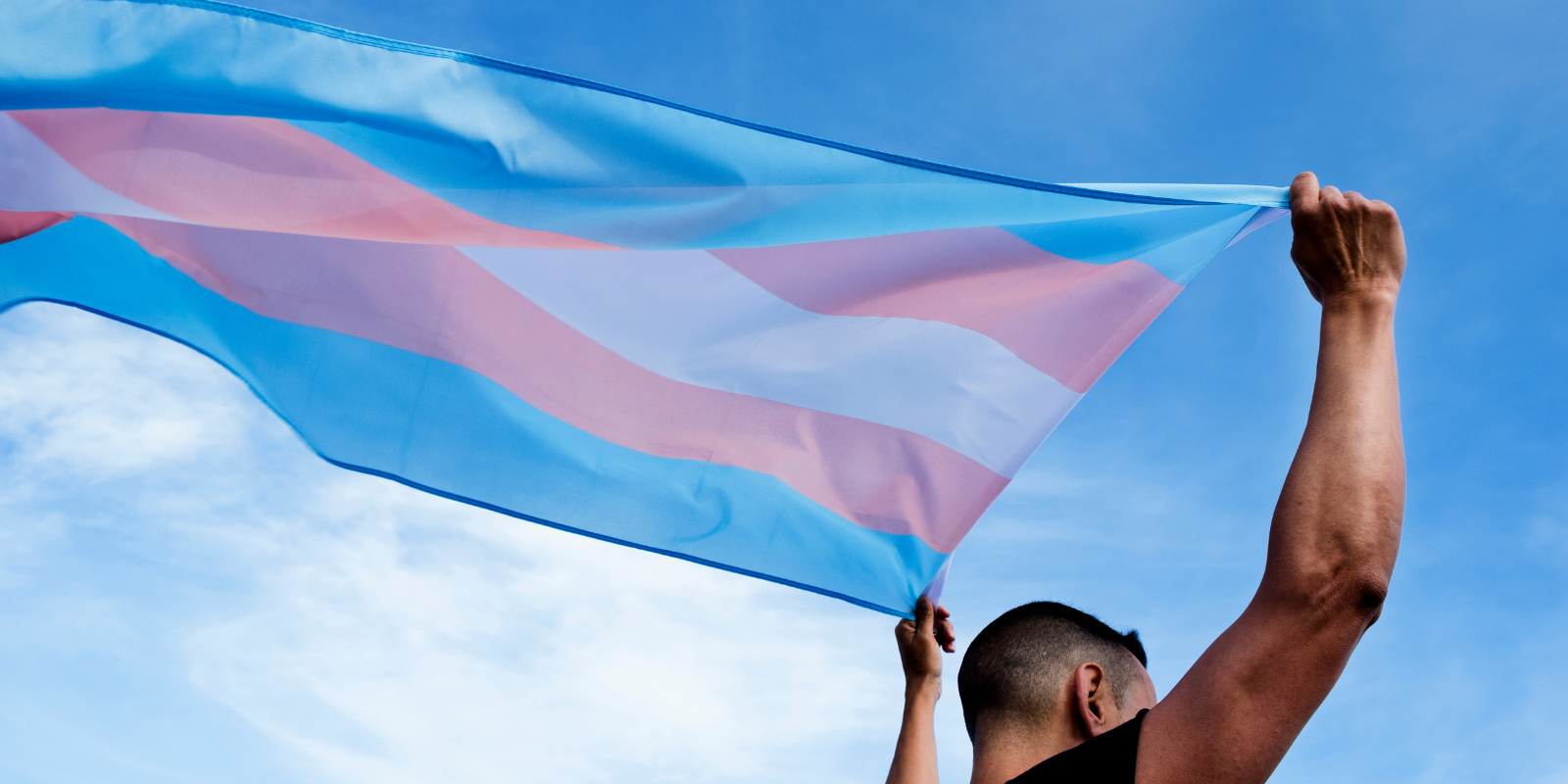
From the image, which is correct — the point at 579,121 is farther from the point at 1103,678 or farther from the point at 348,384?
the point at 1103,678

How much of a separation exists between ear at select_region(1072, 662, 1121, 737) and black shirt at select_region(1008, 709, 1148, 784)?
0.82 metres

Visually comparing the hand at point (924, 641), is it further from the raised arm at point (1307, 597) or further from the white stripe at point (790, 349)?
the raised arm at point (1307, 597)

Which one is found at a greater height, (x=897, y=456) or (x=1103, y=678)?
(x=897, y=456)

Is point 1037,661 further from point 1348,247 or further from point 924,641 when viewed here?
point 1348,247

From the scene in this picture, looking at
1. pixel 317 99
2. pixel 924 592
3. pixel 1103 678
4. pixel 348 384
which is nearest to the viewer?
pixel 1103 678

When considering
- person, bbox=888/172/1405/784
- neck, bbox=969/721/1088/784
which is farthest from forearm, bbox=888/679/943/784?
person, bbox=888/172/1405/784

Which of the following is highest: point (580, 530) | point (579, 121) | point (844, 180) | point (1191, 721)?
point (844, 180)

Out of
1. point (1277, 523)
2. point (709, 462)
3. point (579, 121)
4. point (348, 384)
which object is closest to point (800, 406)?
point (709, 462)

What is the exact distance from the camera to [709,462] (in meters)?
4.41

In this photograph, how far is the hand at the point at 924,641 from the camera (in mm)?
4422

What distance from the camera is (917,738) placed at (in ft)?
13.8

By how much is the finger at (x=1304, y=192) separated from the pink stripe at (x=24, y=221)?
13.9ft

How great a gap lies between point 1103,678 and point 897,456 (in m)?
1.41

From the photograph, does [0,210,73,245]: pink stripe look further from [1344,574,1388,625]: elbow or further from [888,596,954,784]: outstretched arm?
[1344,574,1388,625]: elbow
